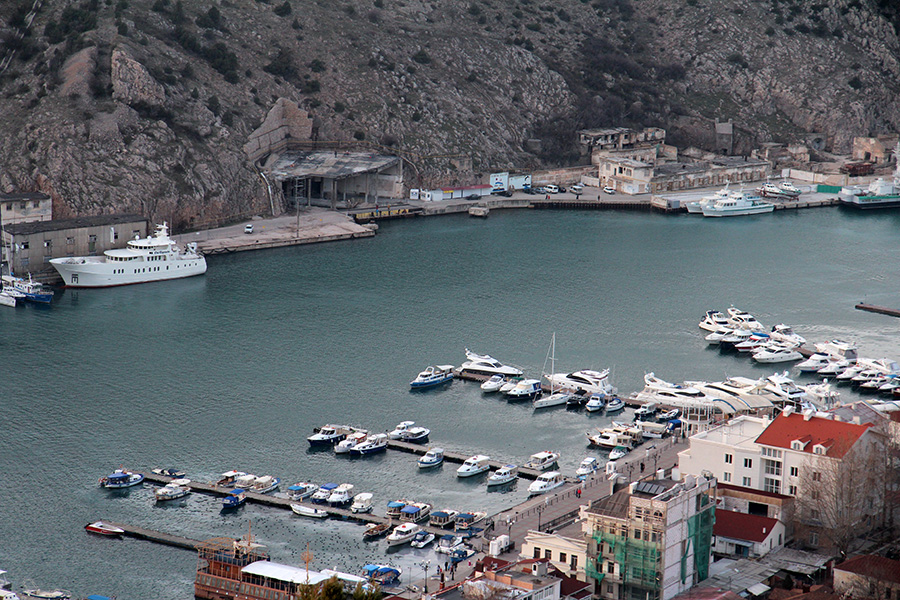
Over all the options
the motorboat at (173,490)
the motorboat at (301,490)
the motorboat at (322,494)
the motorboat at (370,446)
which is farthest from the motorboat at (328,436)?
the motorboat at (173,490)

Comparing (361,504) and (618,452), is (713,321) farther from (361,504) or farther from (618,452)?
(361,504)

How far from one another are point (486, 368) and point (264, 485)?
21068 millimetres

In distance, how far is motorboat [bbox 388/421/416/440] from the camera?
79.3 m

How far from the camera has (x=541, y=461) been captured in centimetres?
7581

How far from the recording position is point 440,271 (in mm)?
114000

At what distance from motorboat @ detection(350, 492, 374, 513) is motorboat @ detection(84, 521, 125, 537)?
10.1 metres

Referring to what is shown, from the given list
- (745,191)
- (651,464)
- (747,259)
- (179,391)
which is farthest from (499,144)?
(651,464)

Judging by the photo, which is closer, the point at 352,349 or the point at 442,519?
the point at 442,519

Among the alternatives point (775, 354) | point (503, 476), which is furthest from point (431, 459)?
point (775, 354)

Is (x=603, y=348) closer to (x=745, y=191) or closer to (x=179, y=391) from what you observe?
(x=179, y=391)

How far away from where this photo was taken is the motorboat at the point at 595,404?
84.5 meters

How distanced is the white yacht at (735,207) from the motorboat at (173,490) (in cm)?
7605

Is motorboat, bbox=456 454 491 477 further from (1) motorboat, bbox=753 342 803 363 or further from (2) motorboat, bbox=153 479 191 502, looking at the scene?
(1) motorboat, bbox=753 342 803 363

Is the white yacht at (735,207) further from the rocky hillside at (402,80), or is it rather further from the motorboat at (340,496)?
the motorboat at (340,496)
